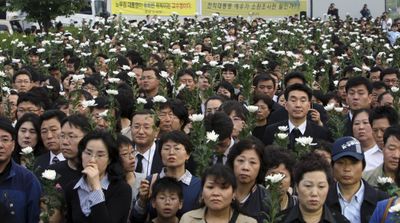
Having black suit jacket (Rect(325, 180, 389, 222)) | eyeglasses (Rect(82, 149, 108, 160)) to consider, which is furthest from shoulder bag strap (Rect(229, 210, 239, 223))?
eyeglasses (Rect(82, 149, 108, 160))

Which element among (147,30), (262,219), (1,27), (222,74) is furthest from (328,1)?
(262,219)

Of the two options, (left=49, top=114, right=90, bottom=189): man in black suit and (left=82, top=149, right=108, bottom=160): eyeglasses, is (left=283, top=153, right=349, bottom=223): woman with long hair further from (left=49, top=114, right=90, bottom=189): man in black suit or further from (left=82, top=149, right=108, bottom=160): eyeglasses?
(left=49, top=114, right=90, bottom=189): man in black suit

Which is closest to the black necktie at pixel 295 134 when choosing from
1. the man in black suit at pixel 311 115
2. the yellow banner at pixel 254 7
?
the man in black suit at pixel 311 115

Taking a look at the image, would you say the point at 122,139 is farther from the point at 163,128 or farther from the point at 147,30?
the point at 147,30

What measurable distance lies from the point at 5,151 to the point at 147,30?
12.5m

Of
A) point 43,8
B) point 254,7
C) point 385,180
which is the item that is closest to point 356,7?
point 254,7

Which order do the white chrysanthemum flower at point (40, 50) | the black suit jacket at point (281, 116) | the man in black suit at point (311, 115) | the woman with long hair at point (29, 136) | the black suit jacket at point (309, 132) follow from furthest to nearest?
the white chrysanthemum flower at point (40, 50) → the black suit jacket at point (281, 116) → the man in black suit at point (311, 115) → the black suit jacket at point (309, 132) → the woman with long hair at point (29, 136)

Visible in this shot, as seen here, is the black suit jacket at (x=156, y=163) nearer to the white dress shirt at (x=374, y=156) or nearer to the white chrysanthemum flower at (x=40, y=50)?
the white dress shirt at (x=374, y=156)

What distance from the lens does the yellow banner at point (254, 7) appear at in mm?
27734

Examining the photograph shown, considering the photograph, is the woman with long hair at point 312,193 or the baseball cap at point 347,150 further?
the baseball cap at point 347,150

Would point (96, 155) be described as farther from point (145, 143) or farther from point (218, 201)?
point (145, 143)

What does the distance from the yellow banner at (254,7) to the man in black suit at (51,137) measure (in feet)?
66.0

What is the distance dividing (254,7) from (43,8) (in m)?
9.06

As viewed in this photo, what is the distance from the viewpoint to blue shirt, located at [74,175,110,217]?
5.76m
